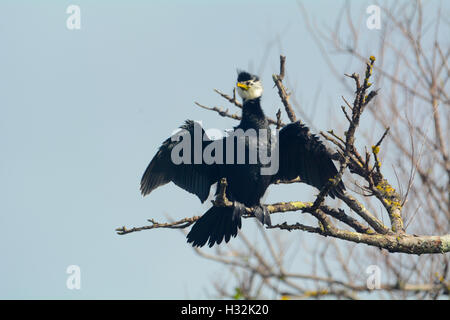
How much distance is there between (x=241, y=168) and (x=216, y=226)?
55cm

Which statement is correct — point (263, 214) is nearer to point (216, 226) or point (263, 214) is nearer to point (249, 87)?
point (216, 226)

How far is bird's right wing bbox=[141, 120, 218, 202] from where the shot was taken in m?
5.20

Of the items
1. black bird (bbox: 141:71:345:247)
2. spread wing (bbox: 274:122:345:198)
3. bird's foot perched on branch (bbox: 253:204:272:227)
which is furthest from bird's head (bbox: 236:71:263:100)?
bird's foot perched on branch (bbox: 253:204:272:227)

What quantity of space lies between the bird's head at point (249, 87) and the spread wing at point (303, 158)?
0.61 metres

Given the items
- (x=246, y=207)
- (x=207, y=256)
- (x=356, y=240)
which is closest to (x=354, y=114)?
(x=356, y=240)

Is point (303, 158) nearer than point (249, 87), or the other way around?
point (303, 158)

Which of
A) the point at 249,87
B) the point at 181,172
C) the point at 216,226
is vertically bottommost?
the point at 216,226

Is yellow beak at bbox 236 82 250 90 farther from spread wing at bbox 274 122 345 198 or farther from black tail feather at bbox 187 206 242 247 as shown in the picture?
black tail feather at bbox 187 206 242 247

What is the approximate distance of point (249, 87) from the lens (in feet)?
17.9

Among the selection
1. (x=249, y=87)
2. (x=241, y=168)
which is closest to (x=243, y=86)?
(x=249, y=87)

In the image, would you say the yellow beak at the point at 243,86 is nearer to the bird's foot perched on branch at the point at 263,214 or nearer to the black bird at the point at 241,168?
the black bird at the point at 241,168

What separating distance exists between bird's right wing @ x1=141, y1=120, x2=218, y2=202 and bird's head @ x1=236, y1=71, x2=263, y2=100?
0.62m

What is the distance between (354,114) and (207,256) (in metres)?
4.35
